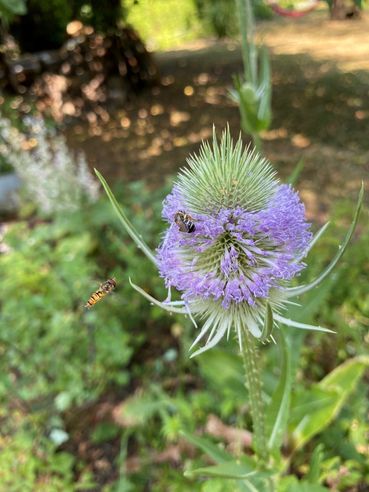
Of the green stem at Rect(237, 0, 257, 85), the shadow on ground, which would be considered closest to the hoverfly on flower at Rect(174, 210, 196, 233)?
the green stem at Rect(237, 0, 257, 85)

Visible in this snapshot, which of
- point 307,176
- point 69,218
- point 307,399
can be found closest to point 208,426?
point 307,399


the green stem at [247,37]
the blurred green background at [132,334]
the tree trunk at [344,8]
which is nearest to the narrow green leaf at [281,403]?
the blurred green background at [132,334]

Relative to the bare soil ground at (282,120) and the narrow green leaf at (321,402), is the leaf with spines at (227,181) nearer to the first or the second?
the narrow green leaf at (321,402)

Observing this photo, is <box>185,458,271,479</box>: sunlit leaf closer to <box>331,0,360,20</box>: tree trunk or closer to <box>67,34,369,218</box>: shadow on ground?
<box>331,0,360,20</box>: tree trunk

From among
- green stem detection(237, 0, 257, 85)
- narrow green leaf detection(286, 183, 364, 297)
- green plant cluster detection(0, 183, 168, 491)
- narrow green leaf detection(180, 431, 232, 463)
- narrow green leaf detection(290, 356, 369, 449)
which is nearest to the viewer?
narrow green leaf detection(286, 183, 364, 297)

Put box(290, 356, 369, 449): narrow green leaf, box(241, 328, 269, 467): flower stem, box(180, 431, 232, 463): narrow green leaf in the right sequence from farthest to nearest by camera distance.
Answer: box(290, 356, 369, 449): narrow green leaf, box(180, 431, 232, 463): narrow green leaf, box(241, 328, 269, 467): flower stem

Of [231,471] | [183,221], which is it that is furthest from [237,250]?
A: [231,471]

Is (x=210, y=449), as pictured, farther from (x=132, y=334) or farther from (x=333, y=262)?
(x=132, y=334)
